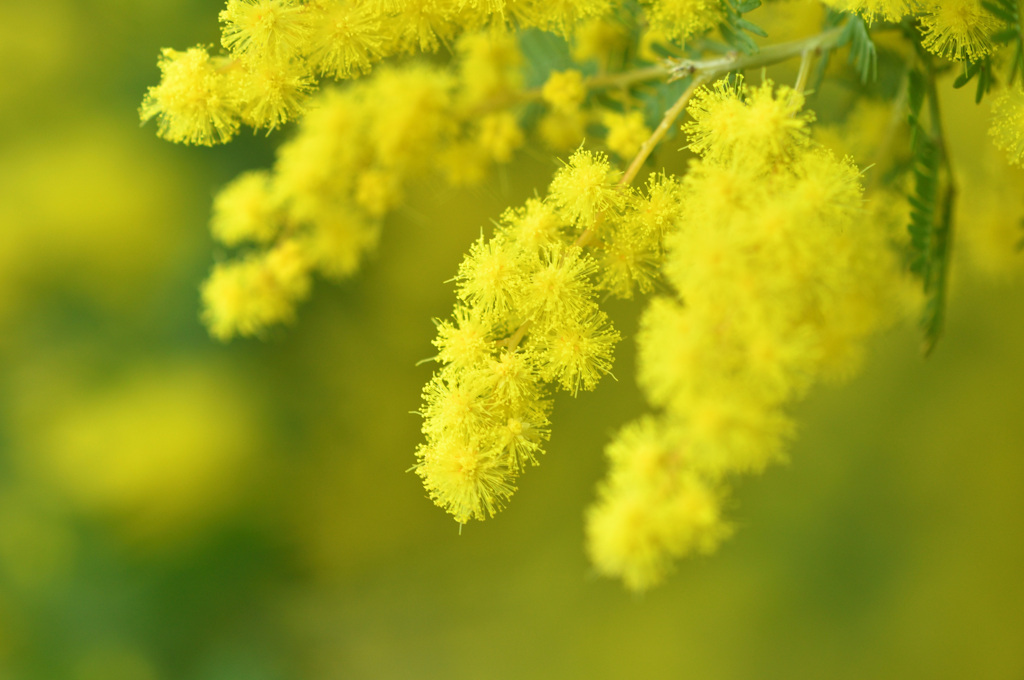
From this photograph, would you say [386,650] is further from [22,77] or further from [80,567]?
[22,77]

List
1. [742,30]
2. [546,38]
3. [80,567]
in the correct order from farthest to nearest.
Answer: [80,567] → [546,38] → [742,30]

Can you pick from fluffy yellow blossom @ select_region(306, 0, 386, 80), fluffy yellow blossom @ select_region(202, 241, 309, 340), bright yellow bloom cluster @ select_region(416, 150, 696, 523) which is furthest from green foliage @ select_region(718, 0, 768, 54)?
fluffy yellow blossom @ select_region(202, 241, 309, 340)

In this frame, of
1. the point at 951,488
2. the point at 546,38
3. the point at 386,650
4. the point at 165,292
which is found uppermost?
the point at 546,38

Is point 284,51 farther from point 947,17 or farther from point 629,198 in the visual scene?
point 947,17

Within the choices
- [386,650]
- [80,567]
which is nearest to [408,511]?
[386,650]

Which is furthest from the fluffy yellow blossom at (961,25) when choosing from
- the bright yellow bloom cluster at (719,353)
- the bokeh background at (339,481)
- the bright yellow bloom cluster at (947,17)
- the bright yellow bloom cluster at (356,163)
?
the bokeh background at (339,481)

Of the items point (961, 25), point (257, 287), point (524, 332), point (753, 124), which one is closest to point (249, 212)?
point (257, 287)

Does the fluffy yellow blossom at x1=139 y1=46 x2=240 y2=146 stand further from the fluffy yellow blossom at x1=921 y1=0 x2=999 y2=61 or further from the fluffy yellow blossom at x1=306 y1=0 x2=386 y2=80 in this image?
the fluffy yellow blossom at x1=921 y1=0 x2=999 y2=61
